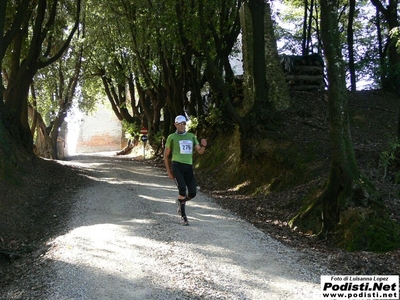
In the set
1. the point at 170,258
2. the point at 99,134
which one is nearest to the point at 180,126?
the point at 170,258

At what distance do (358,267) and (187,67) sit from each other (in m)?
15.1

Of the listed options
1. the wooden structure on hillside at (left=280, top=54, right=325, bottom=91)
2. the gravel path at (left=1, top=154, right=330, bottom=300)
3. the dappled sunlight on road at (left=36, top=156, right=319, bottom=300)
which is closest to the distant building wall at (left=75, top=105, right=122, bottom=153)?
the wooden structure on hillside at (left=280, top=54, right=325, bottom=91)

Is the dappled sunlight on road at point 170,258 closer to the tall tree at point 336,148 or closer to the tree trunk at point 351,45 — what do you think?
the tall tree at point 336,148

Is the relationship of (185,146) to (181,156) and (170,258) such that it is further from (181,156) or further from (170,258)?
(170,258)

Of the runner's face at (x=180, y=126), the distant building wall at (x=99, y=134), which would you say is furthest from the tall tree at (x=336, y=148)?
the distant building wall at (x=99, y=134)

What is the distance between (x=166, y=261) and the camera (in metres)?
6.31

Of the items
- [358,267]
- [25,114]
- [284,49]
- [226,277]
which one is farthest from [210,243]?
[284,49]

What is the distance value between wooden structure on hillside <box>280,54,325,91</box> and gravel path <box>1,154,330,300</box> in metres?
9.42

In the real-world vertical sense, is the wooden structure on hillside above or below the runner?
above

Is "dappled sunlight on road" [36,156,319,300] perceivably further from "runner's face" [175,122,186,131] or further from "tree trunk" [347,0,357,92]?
"tree trunk" [347,0,357,92]

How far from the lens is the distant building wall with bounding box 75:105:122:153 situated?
58750mm

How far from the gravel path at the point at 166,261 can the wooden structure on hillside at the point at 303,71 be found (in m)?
9.42

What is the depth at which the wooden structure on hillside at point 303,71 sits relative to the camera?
1777 centimetres

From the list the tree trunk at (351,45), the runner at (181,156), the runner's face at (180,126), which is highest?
the tree trunk at (351,45)
